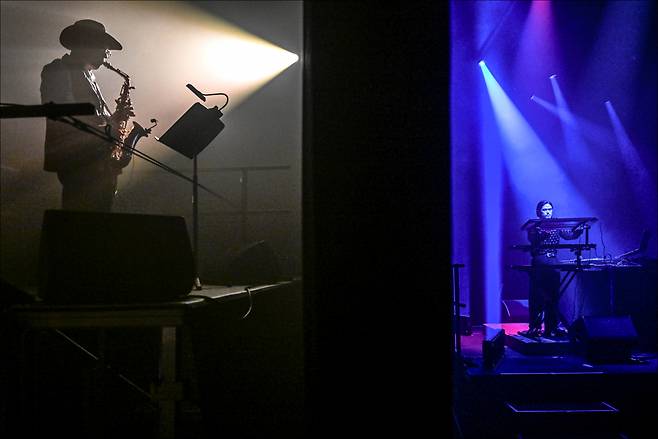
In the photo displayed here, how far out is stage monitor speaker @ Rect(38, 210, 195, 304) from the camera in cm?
151

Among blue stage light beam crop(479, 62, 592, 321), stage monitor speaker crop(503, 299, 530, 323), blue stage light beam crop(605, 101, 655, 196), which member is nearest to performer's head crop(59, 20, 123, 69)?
blue stage light beam crop(479, 62, 592, 321)

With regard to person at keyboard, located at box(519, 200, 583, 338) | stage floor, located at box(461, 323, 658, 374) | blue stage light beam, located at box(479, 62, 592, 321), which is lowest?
stage floor, located at box(461, 323, 658, 374)

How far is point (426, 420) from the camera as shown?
1.29 m

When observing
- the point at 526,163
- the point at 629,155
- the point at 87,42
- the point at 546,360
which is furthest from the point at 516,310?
the point at 87,42

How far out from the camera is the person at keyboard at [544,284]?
448 cm

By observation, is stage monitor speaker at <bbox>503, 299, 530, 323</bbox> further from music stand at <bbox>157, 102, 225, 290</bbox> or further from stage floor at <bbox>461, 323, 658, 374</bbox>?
music stand at <bbox>157, 102, 225, 290</bbox>

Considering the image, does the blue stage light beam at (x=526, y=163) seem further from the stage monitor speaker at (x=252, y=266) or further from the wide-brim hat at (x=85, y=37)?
the wide-brim hat at (x=85, y=37)

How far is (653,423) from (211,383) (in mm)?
2362

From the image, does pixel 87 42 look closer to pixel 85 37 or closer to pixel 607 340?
pixel 85 37

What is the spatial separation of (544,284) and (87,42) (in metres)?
3.93

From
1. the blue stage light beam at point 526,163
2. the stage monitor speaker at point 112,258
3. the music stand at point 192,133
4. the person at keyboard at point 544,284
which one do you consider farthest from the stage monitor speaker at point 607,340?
the stage monitor speaker at point 112,258

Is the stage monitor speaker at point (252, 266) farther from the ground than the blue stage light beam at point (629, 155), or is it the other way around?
the blue stage light beam at point (629, 155)

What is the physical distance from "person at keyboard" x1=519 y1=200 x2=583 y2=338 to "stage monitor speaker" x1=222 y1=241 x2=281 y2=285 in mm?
2724

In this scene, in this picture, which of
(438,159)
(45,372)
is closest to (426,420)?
(438,159)
